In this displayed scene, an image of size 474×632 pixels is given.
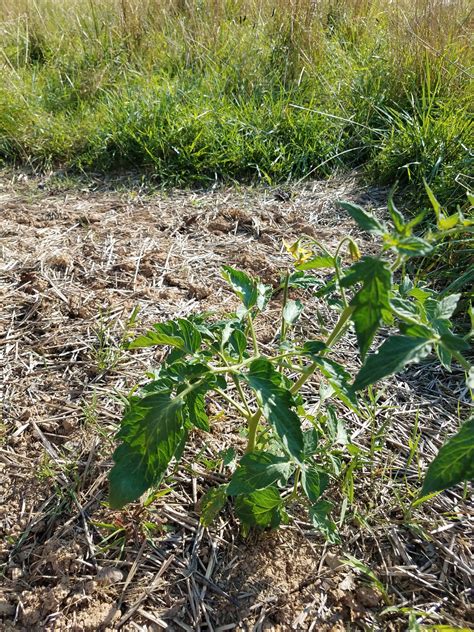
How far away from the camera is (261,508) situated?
1.27 metres

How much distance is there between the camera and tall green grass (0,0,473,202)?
3113mm

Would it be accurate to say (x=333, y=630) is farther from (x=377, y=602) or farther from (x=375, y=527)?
(x=375, y=527)

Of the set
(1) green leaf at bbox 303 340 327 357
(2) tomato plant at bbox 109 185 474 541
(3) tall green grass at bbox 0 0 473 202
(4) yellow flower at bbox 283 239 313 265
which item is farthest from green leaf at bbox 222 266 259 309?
(3) tall green grass at bbox 0 0 473 202

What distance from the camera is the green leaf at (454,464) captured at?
0.98 m

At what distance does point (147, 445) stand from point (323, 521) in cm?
48

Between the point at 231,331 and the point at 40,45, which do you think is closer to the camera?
the point at 231,331

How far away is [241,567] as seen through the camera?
4.42ft

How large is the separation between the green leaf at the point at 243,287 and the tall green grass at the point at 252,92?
5.51 ft

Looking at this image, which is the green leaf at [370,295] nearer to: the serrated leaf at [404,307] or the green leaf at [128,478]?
the serrated leaf at [404,307]

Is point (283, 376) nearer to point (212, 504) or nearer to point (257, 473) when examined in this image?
point (257, 473)

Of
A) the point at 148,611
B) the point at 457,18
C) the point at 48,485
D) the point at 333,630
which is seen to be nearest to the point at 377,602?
the point at 333,630

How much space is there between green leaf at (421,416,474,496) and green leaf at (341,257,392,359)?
257 mm

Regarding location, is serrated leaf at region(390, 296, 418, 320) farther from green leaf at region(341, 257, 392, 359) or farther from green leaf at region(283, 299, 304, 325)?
green leaf at region(283, 299, 304, 325)

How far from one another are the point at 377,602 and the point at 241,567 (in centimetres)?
33
